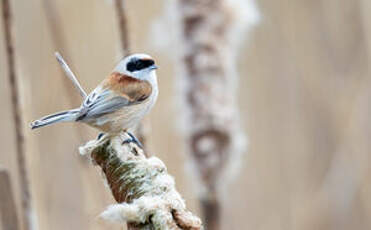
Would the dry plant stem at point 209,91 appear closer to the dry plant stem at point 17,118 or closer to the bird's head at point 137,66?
the bird's head at point 137,66

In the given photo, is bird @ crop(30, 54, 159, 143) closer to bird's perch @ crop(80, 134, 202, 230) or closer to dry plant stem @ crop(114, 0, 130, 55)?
dry plant stem @ crop(114, 0, 130, 55)

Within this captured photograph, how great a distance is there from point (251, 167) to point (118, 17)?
1909 millimetres

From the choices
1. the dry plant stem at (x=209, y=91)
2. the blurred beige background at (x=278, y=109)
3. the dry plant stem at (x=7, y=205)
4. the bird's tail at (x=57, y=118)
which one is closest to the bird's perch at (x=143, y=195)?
the bird's tail at (x=57, y=118)

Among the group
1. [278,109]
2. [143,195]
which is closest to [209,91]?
[278,109]

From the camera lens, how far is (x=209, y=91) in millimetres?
2402

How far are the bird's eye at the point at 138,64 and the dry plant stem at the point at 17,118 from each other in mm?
298

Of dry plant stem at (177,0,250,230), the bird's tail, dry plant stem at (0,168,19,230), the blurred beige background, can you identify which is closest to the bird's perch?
the bird's tail

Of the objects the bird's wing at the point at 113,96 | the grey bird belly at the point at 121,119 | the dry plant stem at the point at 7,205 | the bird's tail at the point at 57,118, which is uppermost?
the bird's wing at the point at 113,96

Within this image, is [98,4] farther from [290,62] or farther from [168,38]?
[290,62]

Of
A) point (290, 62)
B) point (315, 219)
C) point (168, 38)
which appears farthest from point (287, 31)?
point (315, 219)

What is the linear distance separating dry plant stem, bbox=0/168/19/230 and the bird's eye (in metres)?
0.42

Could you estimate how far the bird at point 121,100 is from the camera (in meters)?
1.34

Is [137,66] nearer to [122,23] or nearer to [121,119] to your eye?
[122,23]

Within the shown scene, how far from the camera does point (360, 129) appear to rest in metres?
2.74
